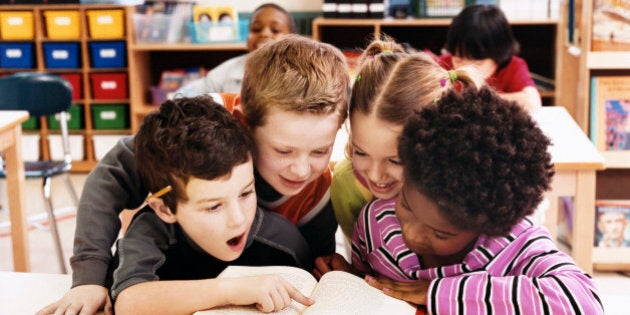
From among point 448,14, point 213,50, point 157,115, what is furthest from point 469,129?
point 213,50

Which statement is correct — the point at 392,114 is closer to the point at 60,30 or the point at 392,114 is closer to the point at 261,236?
the point at 261,236

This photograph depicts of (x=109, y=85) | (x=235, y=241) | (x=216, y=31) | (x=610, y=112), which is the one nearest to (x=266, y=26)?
(x=216, y=31)

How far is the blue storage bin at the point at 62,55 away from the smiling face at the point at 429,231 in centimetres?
396

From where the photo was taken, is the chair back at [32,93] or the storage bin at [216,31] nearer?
the chair back at [32,93]

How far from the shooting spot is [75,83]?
15.3 feet

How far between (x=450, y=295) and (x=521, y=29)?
12.3ft

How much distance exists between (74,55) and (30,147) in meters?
0.63

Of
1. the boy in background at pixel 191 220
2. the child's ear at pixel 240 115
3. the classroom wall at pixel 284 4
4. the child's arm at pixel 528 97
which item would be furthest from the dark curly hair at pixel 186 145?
the classroom wall at pixel 284 4

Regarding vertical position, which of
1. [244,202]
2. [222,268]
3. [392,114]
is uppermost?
[392,114]

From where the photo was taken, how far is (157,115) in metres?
1.13

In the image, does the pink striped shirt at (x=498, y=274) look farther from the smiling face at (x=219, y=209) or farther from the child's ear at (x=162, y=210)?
the child's ear at (x=162, y=210)

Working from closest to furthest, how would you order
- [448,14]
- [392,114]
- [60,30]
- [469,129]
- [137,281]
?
[469,129] → [137,281] → [392,114] → [448,14] → [60,30]

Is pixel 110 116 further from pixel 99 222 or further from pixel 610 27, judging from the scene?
pixel 99 222

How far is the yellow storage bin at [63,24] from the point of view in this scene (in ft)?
15.0
